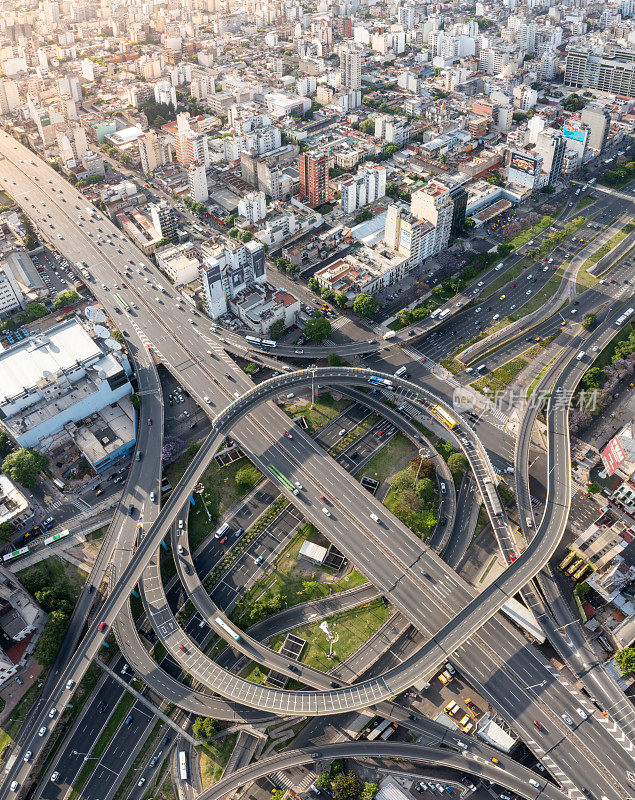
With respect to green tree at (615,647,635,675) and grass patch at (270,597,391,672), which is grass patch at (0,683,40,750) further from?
green tree at (615,647,635,675)

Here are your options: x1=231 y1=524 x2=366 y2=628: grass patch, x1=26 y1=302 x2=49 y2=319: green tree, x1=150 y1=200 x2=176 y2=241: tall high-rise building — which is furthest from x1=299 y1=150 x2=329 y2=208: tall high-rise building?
x1=231 y1=524 x2=366 y2=628: grass patch

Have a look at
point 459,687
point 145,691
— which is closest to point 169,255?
point 145,691

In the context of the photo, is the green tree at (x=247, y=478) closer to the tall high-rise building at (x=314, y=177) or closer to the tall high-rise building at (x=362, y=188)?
the tall high-rise building at (x=362, y=188)

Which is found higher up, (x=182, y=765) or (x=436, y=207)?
(x=436, y=207)

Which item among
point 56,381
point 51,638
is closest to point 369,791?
point 51,638

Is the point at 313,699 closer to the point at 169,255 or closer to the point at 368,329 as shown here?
the point at 368,329

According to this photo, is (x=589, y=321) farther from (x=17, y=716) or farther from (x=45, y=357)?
(x=17, y=716)
